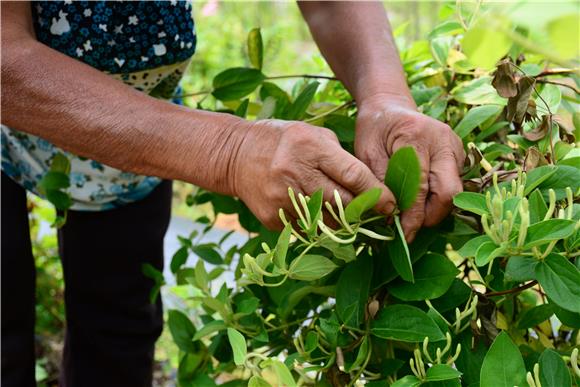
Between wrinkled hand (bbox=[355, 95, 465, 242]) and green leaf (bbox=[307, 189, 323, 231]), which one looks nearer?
green leaf (bbox=[307, 189, 323, 231])

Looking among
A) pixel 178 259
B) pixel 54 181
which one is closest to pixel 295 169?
pixel 178 259

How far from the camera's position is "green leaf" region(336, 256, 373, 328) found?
761 mm

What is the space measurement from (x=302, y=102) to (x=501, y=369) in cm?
53

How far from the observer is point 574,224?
0.55 m

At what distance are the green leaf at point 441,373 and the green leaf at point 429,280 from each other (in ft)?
0.31

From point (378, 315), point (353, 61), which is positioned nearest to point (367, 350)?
point (378, 315)

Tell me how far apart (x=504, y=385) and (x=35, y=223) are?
72.6 inches

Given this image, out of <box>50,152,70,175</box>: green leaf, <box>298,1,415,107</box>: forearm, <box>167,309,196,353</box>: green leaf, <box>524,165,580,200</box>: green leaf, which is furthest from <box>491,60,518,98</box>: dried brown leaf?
<box>50,152,70,175</box>: green leaf

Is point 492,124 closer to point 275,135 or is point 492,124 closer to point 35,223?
point 275,135

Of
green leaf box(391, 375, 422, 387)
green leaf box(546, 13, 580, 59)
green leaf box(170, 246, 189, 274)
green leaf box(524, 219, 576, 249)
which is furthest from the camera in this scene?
green leaf box(170, 246, 189, 274)

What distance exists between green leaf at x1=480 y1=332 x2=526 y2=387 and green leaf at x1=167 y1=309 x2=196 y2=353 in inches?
24.3

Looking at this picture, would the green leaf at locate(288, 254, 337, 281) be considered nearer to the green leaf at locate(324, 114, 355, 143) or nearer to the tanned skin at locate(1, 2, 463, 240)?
the tanned skin at locate(1, 2, 463, 240)

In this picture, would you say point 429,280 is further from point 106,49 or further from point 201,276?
point 106,49

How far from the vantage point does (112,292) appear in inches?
61.1
